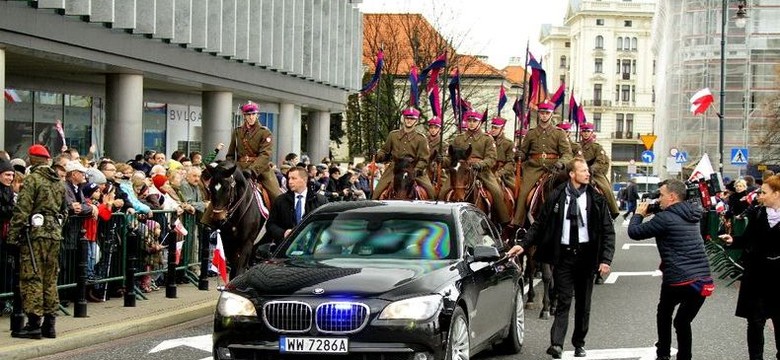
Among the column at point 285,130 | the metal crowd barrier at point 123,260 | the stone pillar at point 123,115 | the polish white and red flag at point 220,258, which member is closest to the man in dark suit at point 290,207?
the polish white and red flag at point 220,258

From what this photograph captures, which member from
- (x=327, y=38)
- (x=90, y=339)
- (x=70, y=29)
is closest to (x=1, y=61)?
(x=70, y=29)

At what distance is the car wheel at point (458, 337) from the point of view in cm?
930

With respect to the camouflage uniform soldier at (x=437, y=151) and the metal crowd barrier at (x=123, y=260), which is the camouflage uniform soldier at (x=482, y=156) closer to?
the camouflage uniform soldier at (x=437, y=151)

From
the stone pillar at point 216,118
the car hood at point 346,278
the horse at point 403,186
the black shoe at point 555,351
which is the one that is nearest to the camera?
the car hood at point 346,278

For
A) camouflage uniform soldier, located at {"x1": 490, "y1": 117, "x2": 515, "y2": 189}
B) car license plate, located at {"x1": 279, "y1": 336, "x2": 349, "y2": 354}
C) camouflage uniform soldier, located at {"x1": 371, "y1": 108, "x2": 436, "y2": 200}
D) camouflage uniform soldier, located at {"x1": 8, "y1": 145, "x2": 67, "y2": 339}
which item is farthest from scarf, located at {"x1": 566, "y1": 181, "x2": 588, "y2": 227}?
camouflage uniform soldier, located at {"x1": 490, "y1": 117, "x2": 515, "y2": 189}

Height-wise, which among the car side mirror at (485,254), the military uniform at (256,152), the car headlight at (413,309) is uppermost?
the military uniform at (256,152)

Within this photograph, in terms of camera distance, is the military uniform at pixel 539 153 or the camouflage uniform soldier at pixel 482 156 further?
the military uniform at pixel 539 153

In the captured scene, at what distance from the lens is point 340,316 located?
8969mm

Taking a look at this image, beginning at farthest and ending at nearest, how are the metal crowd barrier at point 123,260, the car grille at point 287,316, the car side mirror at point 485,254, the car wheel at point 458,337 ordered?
1. the metal crowd barrier at point 123,260
2. the car side mirror at point 485,254
3. the car wheel at point 458,337
4. the car grille at point 287,316

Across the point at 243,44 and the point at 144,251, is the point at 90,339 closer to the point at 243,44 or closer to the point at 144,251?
the point at 144,251

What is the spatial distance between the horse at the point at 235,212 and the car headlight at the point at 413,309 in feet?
19.0

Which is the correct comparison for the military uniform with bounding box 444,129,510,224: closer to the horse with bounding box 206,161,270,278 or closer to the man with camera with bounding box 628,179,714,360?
the horse with bounding box 206,161,270,278

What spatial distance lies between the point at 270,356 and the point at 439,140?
43.1ft

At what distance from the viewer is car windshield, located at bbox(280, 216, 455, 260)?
10.4 meters
